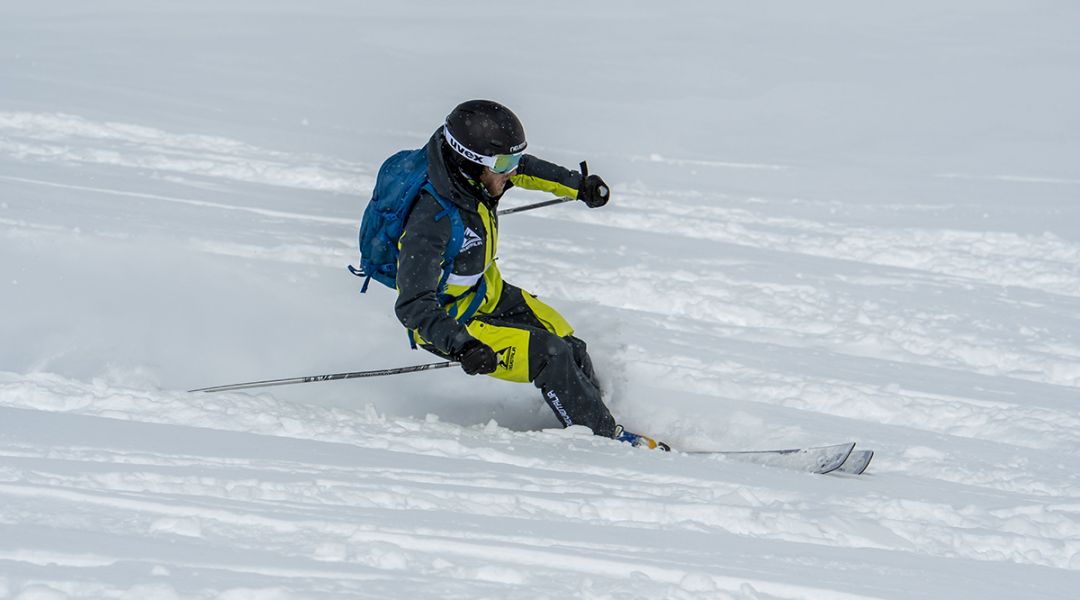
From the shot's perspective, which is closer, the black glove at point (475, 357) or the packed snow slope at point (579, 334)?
the packed snow slope at point (579, 334)

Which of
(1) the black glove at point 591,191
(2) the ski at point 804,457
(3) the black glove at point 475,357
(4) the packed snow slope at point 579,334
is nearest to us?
(4) the packed snow slope at point 579,334

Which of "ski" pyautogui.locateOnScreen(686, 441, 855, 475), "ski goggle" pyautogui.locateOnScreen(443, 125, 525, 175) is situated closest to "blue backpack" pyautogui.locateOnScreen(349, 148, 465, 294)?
"ski goggle" pyautogui.locateOnScreen(443, 125, 525, 175)

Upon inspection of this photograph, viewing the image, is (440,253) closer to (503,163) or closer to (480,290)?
(503,163)

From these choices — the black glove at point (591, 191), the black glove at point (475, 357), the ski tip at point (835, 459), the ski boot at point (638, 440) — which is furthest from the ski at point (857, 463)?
the black glove at point (591, 191)

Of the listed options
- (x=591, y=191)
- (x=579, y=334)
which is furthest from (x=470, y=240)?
(x=579, y=334)

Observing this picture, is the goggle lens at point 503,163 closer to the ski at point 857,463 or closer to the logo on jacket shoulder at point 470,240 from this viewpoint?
the logo on jacket shoulder at point 470,240

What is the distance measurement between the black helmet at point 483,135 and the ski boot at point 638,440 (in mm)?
1316

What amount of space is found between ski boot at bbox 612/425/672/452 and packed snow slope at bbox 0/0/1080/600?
0.79ft

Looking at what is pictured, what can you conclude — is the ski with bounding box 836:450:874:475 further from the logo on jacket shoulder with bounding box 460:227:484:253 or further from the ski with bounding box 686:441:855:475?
the logo on jacket shoulder with bounding box 460:227:484:253

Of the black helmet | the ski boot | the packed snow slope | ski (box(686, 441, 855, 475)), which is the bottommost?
the ski boot

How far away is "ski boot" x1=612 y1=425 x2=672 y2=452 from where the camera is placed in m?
4.74

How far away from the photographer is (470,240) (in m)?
4.35

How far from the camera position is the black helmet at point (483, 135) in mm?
4176

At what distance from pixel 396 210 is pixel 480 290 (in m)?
0.63
